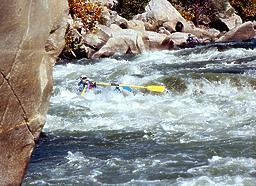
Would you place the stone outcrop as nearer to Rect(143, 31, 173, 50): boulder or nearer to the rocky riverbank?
the rocky riverbank

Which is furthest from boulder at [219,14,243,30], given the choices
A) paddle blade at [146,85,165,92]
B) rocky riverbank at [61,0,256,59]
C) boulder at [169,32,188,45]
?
paddle blade at [146,85,165,92]

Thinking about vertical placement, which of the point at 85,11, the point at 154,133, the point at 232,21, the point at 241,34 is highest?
the point at 85,11

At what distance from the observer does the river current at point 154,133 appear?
253 inches

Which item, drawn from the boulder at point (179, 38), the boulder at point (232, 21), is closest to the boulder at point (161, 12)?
the boulder at point (232, 21)

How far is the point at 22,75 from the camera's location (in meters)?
3.14

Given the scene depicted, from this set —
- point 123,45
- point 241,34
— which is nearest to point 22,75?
point 123,45

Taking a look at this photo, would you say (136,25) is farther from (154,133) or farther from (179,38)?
(154,133)

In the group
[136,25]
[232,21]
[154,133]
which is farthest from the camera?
[232,21]

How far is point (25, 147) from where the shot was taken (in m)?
3.30

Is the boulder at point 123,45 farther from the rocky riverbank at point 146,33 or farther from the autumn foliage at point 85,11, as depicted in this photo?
the autumn foliage at point 85,11

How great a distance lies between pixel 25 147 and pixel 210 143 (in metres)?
4.81

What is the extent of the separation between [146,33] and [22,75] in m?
17.7

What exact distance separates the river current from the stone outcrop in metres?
2.98

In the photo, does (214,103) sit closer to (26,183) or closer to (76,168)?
(76,168)
